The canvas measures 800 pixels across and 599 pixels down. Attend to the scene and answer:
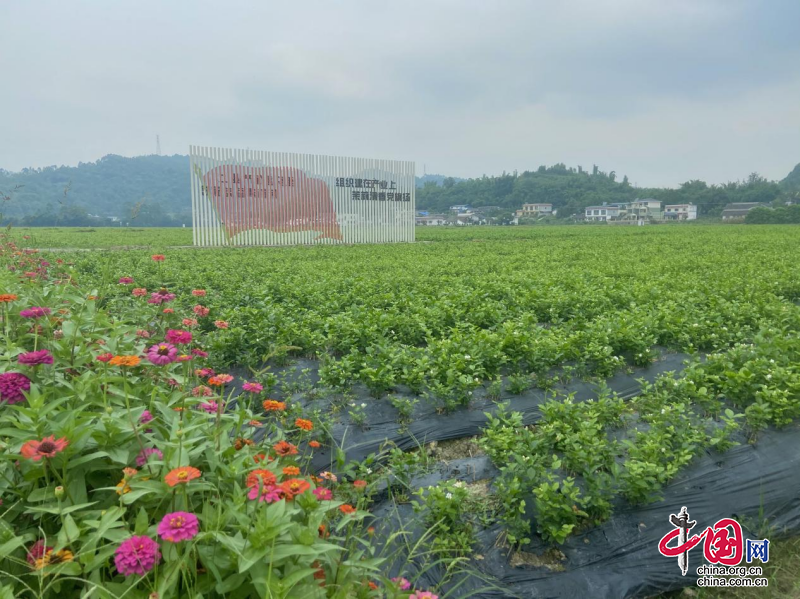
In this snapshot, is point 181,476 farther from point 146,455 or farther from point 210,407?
point 210,407

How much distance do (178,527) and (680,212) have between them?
254 feet

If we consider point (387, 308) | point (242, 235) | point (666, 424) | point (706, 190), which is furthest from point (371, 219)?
point (706, 190)

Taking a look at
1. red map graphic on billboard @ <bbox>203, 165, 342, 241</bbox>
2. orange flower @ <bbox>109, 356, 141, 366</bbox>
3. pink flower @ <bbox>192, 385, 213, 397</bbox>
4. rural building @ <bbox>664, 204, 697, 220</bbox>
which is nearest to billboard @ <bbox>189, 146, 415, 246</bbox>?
red map graphic on billboard @ <bbox>203, 165, 342, 241</bbox>

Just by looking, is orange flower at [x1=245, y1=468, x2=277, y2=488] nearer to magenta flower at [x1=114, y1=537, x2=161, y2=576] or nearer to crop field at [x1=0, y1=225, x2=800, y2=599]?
crop field at [x1=0, y1=225, x2=800, y2=599]

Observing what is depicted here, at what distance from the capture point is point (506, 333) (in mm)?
4363

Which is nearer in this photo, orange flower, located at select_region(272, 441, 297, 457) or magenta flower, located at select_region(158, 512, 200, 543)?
magenta flower, located at select_region(158, 512, 200, 543)

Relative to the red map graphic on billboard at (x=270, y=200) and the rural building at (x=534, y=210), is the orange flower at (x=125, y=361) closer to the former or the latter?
the red map graphic on billboard at (x=270, y=200)

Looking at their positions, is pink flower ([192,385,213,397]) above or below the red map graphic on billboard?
below

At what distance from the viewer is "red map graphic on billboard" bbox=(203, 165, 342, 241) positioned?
17.4 metres

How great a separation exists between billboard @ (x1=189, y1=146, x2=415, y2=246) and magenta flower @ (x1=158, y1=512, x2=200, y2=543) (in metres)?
16.6

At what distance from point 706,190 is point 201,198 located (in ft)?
231

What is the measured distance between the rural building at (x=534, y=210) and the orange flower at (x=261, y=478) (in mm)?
70227

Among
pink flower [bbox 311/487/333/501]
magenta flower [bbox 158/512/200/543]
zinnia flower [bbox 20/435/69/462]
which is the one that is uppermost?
zinnia flower [bbox 20/435/69/462]

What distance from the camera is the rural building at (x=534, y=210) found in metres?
70.2
